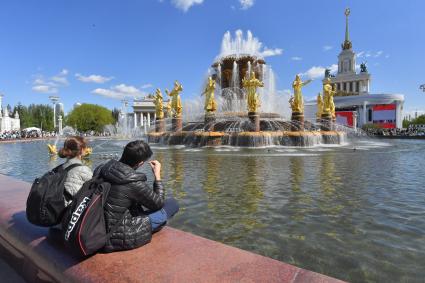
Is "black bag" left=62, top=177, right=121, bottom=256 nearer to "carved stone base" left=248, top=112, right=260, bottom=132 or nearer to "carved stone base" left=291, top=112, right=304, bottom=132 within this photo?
"carved stone base" left=248, top=112, right=260, bottom=132

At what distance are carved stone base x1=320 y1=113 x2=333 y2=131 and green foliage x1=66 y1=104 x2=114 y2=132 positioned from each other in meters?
79.2

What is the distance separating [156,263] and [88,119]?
323ft

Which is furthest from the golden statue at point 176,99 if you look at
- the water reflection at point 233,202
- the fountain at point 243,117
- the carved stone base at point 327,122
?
the water reflection at point 233,202

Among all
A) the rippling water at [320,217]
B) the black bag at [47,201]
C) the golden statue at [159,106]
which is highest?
the golden statue at [159,106]

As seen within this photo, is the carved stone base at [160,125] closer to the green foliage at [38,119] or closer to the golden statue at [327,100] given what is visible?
the golden statue at [327,100]

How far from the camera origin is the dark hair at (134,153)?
122 inches

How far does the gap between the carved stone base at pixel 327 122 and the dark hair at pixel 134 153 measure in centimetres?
2673

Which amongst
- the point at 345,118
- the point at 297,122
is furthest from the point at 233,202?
the point at 345,118

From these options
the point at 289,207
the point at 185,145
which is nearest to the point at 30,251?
the point at 289,207

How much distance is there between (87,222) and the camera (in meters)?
2.67

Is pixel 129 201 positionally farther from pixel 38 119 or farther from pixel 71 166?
pixel 38 119

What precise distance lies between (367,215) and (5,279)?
516 cm

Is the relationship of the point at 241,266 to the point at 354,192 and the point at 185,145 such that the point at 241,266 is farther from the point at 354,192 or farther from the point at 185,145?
the point at 185,145

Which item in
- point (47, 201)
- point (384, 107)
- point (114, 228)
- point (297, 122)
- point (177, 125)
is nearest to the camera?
point (114, 228)
